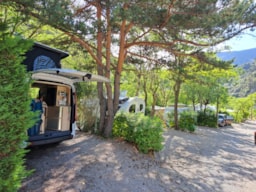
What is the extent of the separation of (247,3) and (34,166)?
756 cm

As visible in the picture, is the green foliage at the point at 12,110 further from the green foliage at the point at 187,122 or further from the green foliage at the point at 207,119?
the green foliage at the point at 207,119

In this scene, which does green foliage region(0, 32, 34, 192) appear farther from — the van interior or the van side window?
the van side window

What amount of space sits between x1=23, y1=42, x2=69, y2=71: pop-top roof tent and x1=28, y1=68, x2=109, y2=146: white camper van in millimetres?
495

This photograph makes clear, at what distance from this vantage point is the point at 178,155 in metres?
7.55

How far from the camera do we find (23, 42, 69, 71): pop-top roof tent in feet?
18.2

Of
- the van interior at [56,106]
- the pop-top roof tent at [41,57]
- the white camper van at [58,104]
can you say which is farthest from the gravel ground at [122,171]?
the pop-top roof tent at [41,57]

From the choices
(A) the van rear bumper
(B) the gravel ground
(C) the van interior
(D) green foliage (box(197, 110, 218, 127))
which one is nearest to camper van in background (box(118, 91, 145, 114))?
(B) the gravel ground

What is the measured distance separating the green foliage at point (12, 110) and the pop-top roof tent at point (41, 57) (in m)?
3.24

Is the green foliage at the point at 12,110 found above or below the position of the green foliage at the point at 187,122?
above

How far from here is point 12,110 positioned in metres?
2.32

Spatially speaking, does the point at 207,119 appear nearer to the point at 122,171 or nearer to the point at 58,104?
the point at 58,104

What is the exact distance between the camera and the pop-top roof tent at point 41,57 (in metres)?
5.55

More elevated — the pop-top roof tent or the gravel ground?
the pop-top roof tent

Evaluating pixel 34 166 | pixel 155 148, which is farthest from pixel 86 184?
pixel 155 148
